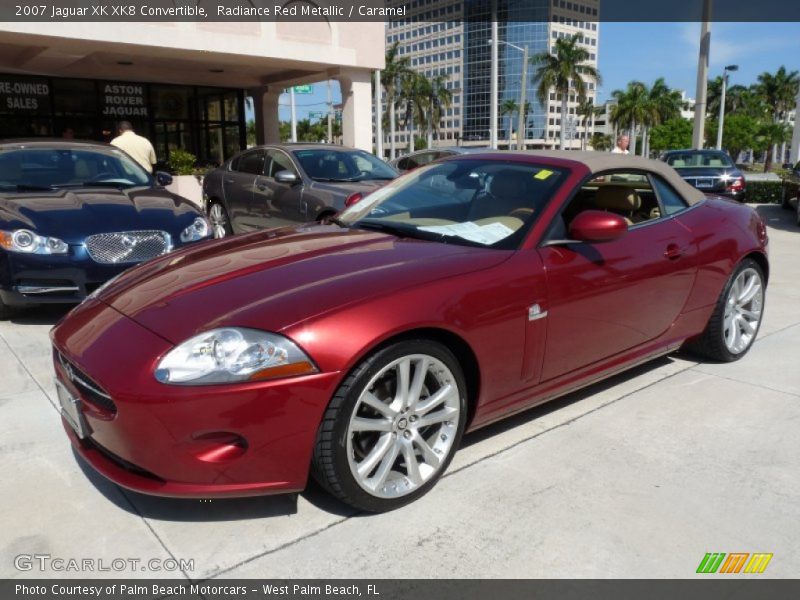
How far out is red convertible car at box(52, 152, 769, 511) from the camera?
2.28 meters

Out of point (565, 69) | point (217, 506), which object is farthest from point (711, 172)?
point (565, 69)

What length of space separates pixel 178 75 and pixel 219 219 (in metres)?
10.9

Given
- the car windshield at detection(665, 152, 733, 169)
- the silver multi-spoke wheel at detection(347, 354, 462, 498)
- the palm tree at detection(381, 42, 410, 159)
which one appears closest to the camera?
the silver multi-spoke wheel at detection(347, 354, 462, 498)

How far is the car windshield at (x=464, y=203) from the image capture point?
3.20 m

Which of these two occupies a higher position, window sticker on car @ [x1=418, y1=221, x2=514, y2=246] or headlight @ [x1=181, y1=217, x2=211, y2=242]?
window sticker on car @ [x1=418, y1=221, x2=514, y2=246]

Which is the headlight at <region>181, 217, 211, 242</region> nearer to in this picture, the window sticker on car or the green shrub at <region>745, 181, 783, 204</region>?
the window sticker on car

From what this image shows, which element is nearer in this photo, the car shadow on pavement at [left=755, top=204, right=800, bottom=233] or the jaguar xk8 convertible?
the jaguar xk8 convertible

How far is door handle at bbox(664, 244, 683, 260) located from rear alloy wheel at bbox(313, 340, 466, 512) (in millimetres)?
1667

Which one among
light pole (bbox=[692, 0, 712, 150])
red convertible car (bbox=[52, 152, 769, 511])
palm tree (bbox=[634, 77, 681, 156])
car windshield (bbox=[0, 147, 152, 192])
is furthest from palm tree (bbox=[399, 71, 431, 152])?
red convertible car (bbox=[52, 152, 769, 511])

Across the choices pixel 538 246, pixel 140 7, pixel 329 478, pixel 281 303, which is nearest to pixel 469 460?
pixel 329 478
